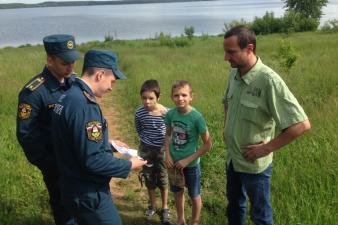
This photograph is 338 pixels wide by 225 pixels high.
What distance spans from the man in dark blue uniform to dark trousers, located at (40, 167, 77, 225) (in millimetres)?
97

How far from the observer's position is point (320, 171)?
422 centimetres

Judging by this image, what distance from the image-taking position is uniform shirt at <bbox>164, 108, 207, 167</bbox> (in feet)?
11.9

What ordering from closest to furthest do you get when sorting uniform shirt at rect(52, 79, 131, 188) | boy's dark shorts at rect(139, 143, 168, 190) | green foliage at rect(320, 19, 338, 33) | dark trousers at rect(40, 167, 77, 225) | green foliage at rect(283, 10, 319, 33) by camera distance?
uniform shirt at rect(52, 79, 131, 188) < dark trousers at rect(40, 167, 77, 225) < boy's dark shorts at rect(139, 143, 168, 190) < green foliage at rect(320, 19, 338, 33) < green foliage at rect(283, 10, 319, 33)

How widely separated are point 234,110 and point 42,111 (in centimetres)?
161

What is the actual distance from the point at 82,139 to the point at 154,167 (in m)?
1.97

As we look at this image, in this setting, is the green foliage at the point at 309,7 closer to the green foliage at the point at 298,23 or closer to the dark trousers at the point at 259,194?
the green foliage at the point at 298,23

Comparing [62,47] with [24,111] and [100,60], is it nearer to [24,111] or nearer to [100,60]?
[24,111]

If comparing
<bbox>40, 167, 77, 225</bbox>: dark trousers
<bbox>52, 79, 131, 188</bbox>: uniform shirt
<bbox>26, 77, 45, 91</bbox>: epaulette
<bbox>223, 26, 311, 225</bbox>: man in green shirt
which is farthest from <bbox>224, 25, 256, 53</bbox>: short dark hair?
<bbox>40, 167, 77, 225</bbox>: dark trousers

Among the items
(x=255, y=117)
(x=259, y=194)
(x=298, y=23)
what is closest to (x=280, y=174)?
(x=259, y=194)

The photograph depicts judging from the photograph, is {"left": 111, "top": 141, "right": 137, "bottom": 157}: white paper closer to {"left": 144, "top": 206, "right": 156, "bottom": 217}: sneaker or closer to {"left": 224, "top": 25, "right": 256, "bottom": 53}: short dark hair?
{"left": 224, "top": 25, "right": 256, "bottom": 53}: short dark hair

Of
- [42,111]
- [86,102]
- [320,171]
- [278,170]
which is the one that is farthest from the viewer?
[278,170]

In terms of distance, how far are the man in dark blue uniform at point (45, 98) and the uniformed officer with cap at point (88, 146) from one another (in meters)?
0.67

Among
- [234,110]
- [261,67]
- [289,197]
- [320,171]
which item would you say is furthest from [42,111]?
[320,171]

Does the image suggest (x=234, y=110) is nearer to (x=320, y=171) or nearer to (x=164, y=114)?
(x=164, y=114)
